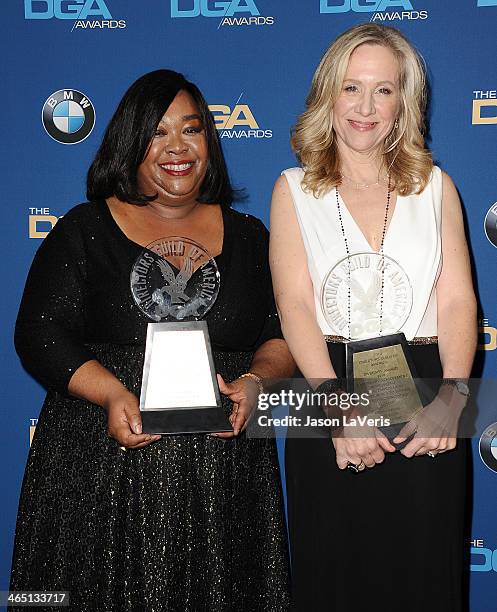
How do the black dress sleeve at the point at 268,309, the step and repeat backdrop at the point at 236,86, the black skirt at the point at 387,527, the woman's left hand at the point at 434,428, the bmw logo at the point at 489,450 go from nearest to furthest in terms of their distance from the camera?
the woman's left hand at the point at 434,428
the black skirt at the point at 387,527
the black dress sleeve at the point at 268,309
the step and repeat backdrop at the point at 236,86
the bmw logo at the point at 489,450

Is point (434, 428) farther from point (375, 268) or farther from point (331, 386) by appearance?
point (375, 268)

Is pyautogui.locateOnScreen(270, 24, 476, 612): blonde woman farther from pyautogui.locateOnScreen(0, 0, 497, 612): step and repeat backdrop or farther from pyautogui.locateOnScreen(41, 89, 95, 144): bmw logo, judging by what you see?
pyautogui.locateOnScreen(41, 89, 95, 144): bmw logo

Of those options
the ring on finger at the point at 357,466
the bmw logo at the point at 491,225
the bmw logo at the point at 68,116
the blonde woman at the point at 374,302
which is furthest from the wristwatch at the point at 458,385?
the bmw logo at the point at 68,116

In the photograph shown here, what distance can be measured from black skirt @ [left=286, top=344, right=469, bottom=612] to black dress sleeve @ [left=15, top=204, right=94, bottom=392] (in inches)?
21.3

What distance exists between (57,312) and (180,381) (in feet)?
1.06

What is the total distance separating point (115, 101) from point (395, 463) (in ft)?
4.42

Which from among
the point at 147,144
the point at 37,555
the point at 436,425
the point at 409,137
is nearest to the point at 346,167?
the point at 409,137

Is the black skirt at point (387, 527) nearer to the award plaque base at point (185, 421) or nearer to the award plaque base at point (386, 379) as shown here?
the award plaque base at point (386, 379)

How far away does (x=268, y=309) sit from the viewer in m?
1.93

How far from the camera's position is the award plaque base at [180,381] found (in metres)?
1.62

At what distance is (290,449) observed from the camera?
177 cm

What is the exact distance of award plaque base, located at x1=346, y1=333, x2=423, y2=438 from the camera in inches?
62.4

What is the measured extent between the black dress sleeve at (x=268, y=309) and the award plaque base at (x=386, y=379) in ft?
1.13

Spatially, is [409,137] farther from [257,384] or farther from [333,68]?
[257,384]
